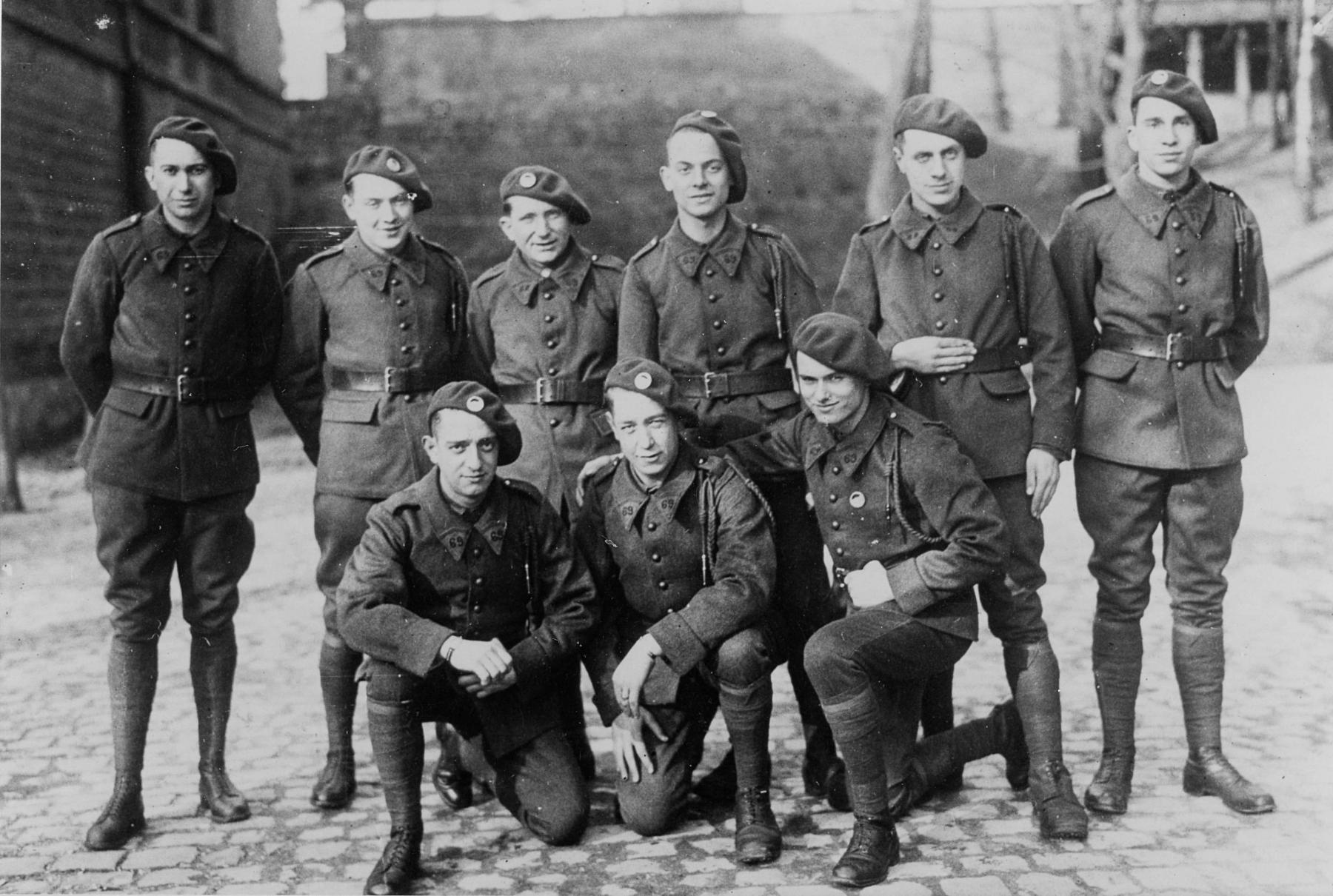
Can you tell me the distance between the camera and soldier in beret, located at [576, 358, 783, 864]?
3.94 metres

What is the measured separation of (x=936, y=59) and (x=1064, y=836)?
15.3 metres

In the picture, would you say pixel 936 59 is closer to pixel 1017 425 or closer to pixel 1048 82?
pixel 1048 82

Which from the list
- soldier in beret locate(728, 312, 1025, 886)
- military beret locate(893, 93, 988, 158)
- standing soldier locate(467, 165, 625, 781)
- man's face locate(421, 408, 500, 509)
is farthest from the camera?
standing soldier locate(467, 165, 625, 781)

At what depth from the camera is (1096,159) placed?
15930mm

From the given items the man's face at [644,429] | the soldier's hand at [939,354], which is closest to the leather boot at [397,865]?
the man's face at [644,429]

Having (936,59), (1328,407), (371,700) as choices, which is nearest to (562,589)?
(371,700)

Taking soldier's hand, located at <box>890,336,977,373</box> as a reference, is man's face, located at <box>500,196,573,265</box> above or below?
above

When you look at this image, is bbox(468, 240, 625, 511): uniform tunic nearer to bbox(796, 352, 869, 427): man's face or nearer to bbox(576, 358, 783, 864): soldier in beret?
bbox(576, 358, 783, 864): soldier in beret

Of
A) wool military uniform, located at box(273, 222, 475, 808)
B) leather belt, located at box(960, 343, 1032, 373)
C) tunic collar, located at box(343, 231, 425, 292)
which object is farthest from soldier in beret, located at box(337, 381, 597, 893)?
leather belt, located at box(960, 343, 1032, 373)

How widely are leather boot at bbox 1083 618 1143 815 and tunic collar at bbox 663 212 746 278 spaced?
1.63m

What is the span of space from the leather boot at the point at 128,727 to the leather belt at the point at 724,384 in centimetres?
187

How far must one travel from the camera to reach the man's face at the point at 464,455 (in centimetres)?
387

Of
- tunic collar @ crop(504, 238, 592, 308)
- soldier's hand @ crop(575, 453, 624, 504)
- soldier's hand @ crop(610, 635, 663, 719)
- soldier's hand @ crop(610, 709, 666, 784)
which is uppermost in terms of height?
tunic collar @ crop(504, 238, 592, 308)

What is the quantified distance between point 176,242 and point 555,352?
4.06 feet
